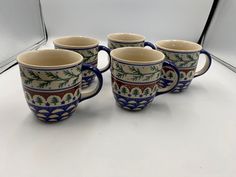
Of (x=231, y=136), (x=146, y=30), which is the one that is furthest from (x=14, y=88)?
(x=146, y=30)

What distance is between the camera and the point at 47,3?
2.82ft

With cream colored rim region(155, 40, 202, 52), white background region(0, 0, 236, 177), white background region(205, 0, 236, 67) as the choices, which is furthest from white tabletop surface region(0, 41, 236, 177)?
white background region(205, 0, 236, 67)

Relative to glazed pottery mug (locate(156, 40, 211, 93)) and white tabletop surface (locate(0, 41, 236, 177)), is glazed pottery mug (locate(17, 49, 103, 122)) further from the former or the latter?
glazed pottery mug (locate(156, 40, 211, 93))

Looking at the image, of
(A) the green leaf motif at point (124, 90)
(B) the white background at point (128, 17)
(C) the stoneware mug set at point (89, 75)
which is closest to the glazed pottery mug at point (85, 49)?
(C) the stoneware mug set at point (89, 75)

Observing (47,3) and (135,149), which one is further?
(47,3)

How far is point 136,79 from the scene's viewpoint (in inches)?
15.0

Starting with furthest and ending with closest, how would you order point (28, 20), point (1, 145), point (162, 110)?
1. point (28, 20)
2. point (162, 110)
3. point (1, 145)

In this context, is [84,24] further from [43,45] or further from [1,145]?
[1,145]

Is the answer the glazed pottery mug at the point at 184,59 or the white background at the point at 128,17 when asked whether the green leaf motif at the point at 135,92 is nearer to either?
the glazed pottery mug at the point at 184,59

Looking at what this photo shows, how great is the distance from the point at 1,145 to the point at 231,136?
327mm

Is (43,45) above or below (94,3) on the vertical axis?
below

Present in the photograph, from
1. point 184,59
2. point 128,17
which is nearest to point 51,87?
point 184,59

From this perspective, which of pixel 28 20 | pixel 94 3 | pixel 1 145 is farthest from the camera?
pixel 94 3

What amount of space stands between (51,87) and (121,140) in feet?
0.40
